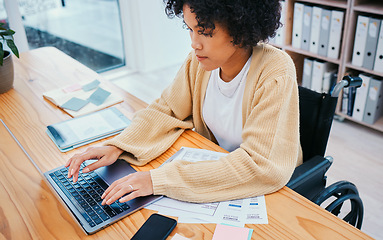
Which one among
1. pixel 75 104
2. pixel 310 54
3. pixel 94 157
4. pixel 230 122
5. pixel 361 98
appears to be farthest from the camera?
pixel 310 54

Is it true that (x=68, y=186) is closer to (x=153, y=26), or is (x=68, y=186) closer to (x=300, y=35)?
(x=300, y=35)

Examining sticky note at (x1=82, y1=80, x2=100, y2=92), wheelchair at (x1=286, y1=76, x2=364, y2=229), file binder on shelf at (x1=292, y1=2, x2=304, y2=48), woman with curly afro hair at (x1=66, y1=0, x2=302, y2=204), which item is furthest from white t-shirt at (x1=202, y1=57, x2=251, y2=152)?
file binder on shelf at (x1=292, y1=2, x2=304, y2=48)

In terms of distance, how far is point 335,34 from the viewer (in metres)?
2.55

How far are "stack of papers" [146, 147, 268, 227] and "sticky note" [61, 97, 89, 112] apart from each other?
27.3 inches

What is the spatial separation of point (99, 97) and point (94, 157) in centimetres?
49

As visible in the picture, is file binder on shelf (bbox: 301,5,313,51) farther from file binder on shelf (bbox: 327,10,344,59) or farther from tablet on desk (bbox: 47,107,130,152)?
tablet on desk (bbox: 47,107,130,152)

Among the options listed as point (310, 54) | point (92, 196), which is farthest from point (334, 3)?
point (92, 196)

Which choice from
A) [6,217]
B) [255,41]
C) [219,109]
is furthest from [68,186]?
[255,41]

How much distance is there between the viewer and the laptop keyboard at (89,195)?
3.01 ft

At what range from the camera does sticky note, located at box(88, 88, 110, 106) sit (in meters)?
1.52

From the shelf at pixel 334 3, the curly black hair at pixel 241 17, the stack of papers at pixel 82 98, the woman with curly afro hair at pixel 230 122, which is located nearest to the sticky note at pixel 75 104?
the stack of papers at pixel 82 98

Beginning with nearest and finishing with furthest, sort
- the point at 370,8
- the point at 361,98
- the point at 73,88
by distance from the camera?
the point at 73,88
the point at 370,8
the point at 361,98

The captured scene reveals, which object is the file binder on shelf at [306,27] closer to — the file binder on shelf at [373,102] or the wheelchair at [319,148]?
the file binder on shelf at [373,102]

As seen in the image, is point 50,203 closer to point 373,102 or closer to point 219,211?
point 219,211
